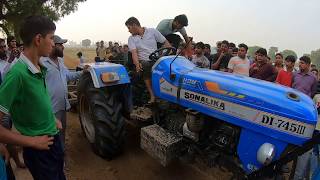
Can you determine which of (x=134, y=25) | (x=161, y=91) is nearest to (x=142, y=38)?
(x=134, y=25)

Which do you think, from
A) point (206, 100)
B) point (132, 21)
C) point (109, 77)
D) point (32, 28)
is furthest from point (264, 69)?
point (32, 28)

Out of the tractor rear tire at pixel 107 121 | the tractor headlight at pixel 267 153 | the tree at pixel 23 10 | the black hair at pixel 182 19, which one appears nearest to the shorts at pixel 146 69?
the tractor rear tire at pixel 107 121

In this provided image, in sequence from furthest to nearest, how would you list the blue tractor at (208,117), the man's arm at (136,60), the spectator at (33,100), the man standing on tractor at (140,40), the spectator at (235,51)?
the spectator at (235,51) < the man standing on tractor at (140,40) < the man's arm at (136,60) < the blue tractor at (208,117) < the spectator at (33,100)

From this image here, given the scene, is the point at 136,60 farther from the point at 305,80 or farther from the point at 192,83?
the point at 305,80

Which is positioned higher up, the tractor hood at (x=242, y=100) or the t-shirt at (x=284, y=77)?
the tractor hood at (x=242, y=100)

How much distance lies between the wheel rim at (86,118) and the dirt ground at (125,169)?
25cm

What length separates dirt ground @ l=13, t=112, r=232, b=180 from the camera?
4.26m

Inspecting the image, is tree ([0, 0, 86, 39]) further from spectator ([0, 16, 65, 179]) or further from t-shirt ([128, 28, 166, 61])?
spectator ([0, 16, 65, 179])

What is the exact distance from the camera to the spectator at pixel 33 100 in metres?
2.11

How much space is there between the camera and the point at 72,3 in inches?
765

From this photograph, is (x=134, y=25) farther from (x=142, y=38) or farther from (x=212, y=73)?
(x=212, y=73)

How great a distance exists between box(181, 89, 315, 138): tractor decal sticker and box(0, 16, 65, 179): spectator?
5.56 ft

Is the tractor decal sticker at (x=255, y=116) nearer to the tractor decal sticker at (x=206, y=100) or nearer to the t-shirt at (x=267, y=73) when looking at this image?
the tractor decal sticker at (x=206, y=100)

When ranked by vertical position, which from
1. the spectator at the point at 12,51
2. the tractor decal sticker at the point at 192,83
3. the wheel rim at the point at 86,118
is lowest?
the wheel rim at the point at 86,118
